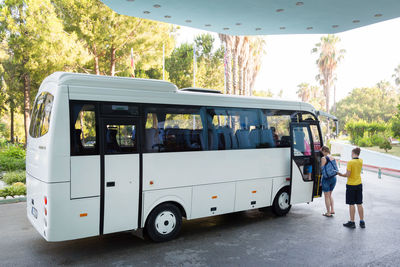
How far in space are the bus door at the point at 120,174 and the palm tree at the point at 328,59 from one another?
4612cm

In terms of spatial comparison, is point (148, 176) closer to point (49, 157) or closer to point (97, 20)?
point (49, 157)

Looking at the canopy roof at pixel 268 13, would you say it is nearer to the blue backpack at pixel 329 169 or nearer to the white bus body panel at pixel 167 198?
the blue backpack at pixel 329 169

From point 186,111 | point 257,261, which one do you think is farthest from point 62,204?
point 257,261

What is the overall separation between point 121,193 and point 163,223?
4.25ft

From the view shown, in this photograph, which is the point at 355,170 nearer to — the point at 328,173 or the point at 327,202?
the point at 328,173

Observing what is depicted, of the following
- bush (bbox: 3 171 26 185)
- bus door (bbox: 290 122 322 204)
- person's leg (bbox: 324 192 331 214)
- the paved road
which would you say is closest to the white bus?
bus door (bbox: 290 122 322 204)

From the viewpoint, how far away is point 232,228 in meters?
8.59

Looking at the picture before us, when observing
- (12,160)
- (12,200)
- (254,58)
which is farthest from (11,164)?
(254,58)

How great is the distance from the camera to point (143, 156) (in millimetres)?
6840

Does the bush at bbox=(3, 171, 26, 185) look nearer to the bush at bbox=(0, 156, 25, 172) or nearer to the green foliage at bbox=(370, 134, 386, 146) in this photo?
the bush at bbox=(0, 156, 25, 172)

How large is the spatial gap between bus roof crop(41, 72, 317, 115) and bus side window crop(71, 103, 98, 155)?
0.20 metres

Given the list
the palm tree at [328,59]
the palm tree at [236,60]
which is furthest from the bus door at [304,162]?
the palm tree at [328,59]

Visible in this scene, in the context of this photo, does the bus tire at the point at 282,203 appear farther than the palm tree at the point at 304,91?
No

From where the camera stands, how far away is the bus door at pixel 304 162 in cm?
962
